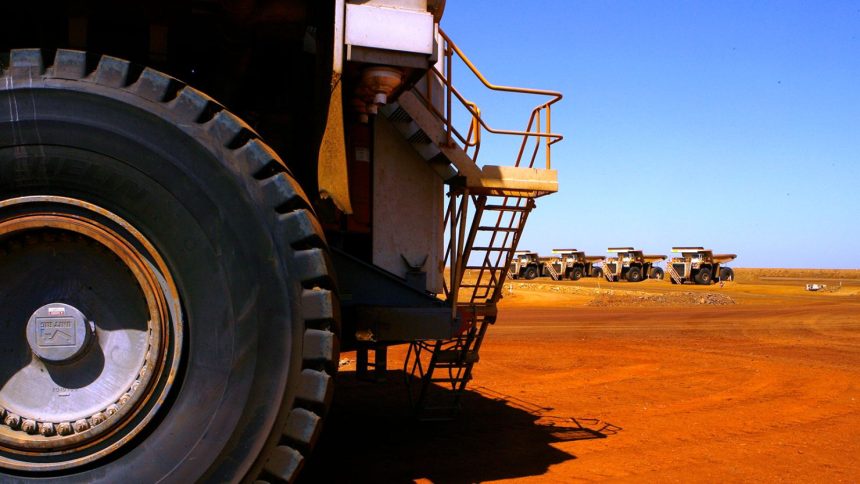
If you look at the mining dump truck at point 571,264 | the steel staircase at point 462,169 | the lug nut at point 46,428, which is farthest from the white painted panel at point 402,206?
the mining dump truck at point 571,264

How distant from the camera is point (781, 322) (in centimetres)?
2406

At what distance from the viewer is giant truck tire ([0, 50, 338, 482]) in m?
2.79

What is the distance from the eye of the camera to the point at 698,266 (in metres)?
52.7

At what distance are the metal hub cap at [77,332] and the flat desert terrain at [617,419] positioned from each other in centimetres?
272

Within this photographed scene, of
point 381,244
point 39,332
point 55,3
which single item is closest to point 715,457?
point 381,244

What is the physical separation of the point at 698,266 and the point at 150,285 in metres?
54.2

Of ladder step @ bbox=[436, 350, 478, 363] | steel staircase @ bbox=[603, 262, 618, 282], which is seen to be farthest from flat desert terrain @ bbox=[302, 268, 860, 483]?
steel staircase @ bbox=[603, 262, 618, 282]

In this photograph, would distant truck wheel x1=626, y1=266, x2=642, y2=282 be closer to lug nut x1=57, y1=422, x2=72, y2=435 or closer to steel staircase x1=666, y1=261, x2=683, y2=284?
steel staircase x1=666, y1=261, x2=683, y2=284

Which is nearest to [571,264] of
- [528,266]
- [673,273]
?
[528,266]

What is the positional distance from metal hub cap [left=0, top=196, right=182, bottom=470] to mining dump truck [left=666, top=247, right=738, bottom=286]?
5388 centimetres

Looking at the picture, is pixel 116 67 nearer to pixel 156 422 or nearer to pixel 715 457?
pixel 156 422

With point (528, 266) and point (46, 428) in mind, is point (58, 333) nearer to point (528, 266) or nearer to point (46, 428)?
point (46, 428)

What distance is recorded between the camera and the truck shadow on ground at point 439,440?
554cm

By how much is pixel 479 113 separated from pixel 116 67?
3.89m
